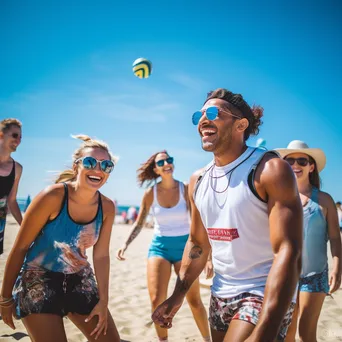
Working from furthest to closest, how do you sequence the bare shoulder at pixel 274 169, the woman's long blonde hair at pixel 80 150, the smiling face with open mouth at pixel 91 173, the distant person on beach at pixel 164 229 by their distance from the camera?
the distant person on beach at pixel 164 229 → the woman's long blonde hair at pixel 80 150 → the smiling face with open mouth at pixel 91 173 → the bare shoulder at pixel 274 169

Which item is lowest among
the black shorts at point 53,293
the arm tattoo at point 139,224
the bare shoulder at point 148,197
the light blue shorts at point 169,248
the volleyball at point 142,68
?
the black shorts at point 53,293

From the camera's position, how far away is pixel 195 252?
277 centimetres

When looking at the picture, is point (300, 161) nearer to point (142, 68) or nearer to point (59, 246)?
point (59, 246)

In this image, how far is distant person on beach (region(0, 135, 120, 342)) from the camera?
8.52 ft

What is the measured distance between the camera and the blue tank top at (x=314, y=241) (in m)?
3.41

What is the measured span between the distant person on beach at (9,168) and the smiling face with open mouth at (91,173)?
2305 mm

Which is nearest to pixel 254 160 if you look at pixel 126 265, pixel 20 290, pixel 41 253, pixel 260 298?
pixel 260 298

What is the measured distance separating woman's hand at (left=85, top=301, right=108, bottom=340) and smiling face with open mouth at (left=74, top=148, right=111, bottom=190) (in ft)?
3.64

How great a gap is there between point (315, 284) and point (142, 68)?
5.71 metres

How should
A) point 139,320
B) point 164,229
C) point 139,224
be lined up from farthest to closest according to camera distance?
point 139,224
point 139,320
point 164,229

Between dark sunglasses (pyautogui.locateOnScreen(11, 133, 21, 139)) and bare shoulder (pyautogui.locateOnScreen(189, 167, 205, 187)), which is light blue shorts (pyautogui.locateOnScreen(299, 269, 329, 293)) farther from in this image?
dark sunglasses (pyautogui.locateOnScreen(11, 133, 21, 139))

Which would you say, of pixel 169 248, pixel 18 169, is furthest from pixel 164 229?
pixel 18 169

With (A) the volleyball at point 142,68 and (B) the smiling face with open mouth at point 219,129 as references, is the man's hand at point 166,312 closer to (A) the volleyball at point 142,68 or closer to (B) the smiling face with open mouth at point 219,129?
(B) the smiling face with open mouth at point 219,129

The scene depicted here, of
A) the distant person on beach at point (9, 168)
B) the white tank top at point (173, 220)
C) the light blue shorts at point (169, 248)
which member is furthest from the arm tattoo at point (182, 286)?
the distant person on beach at point (9, 168)
